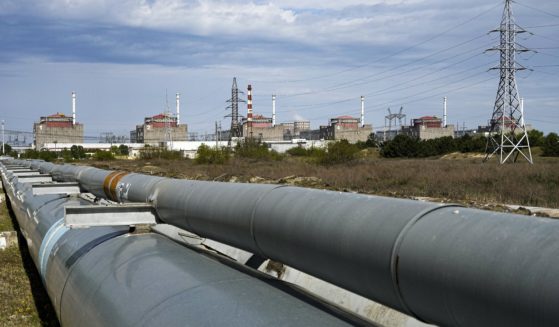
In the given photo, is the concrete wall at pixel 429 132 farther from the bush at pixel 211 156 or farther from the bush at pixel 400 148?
the bush at pixel 211 156

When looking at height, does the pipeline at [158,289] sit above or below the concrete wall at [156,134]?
below

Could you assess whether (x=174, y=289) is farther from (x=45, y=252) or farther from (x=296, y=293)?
(x=45, y=252)

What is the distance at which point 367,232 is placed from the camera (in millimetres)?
2293

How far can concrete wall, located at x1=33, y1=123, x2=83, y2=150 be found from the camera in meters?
136

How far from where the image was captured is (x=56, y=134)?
14200 cm

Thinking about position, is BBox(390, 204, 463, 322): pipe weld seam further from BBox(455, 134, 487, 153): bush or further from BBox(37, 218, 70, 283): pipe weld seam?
BBox(455, 134, 487, 153): bush

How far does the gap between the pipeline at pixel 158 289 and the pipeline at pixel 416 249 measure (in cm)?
22

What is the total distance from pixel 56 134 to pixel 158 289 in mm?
149608

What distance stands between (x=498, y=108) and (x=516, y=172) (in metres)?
20.2

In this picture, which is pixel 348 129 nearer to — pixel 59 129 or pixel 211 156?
pixel 59 129

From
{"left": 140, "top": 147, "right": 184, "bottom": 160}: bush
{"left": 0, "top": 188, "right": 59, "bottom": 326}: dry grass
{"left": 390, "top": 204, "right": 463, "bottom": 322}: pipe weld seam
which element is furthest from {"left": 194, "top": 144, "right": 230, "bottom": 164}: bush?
{"left": 390, "top": 204, "right": 463, "bottom": 322}: pipe weld seam

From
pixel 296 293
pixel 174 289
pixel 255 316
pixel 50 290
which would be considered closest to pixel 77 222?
pixel 50 290

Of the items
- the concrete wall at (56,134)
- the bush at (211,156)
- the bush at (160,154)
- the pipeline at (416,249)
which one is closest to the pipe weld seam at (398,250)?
the pipeline at (416,249)

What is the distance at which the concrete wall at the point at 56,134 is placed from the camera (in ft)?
445
